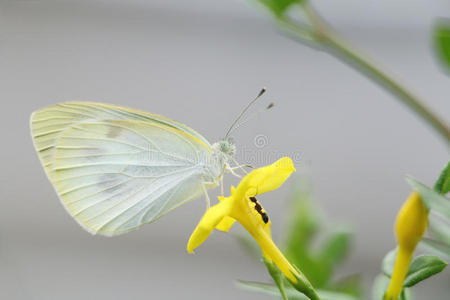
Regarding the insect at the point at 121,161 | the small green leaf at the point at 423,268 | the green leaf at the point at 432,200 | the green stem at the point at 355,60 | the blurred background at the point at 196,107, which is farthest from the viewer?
the blurred background at the point at 196,107

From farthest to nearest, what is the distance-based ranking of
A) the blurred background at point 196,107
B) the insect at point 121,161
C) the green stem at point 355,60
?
the blurred background at point 196,107 < the insect at point 121,161 < the green stem at point 355,60

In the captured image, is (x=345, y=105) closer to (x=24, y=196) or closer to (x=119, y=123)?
(x=24, y=196)

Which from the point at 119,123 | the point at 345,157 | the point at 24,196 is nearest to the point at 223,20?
the point at 345,157

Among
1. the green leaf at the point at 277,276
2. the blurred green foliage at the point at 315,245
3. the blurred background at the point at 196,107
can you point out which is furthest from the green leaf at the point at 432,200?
the blurred background at the point at 196,107

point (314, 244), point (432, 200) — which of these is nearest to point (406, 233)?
point (432, 200)

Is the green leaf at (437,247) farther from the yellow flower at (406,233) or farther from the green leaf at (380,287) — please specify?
the green leaf at (380,287)

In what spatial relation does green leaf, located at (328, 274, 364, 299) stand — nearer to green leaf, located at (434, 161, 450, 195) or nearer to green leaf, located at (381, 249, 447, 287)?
green leaf, located at (381, 249, 447, 287)

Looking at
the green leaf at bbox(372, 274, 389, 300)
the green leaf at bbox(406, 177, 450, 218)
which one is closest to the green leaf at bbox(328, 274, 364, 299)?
the green leaf at bbox(372, 274, 389, 300)
